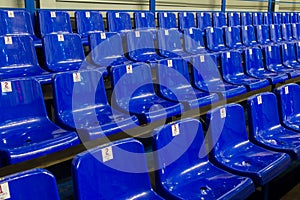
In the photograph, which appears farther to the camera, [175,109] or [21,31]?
[21,31]

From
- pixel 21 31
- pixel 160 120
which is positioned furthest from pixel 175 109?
pixel 21 31

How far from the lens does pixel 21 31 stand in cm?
250

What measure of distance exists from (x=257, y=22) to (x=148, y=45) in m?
2.70

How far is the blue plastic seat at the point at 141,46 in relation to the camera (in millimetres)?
2738

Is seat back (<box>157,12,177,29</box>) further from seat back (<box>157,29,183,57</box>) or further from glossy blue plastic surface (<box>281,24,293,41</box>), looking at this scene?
glossy blue plastic surface (<box>281,24,293,41</box>)

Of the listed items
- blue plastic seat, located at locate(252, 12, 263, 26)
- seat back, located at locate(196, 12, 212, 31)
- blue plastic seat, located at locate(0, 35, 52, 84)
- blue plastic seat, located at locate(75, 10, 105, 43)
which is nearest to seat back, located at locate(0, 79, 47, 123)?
blue plastic seat, located at locate(0, 35, 52, 84)

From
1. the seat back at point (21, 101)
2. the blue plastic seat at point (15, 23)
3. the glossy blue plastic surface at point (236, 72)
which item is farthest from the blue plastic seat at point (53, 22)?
the glossy blue plastic surface at point (236, 72)

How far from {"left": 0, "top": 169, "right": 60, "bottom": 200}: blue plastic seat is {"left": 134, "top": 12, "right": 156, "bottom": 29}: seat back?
2595mm

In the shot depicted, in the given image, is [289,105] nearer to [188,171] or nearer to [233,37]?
[188,171]

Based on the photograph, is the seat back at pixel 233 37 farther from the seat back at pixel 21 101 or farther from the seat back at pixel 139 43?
the seat back at pixel 21 101

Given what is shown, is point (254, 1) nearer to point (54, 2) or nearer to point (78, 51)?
point (54, 2)

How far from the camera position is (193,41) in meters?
3.25

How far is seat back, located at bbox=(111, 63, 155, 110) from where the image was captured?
192 centimetres

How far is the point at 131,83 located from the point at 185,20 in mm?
2083
